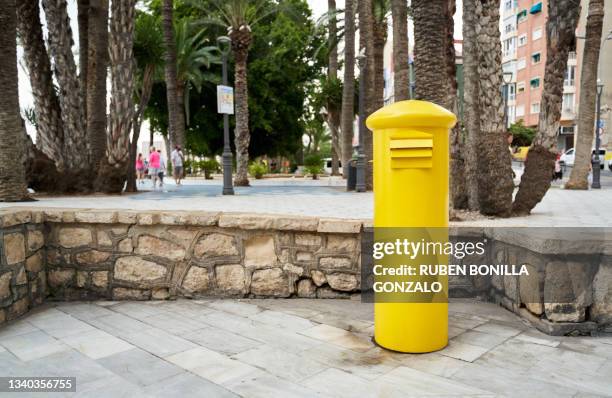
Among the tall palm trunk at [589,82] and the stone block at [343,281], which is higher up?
the tall palm trunk at [589,82]

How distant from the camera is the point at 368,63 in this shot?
16.8 meters

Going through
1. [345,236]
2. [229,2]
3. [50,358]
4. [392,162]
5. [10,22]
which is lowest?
[50,358]

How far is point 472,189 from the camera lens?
7977 millimetres

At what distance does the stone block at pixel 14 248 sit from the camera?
164 inches

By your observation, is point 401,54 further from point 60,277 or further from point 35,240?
point 35,240

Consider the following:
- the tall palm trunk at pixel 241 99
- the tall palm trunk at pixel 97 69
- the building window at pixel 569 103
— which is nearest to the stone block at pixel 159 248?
the tall palm trunk at pixel 97 69

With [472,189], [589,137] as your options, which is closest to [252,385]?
[472,189]

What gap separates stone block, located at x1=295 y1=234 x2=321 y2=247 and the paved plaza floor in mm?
585

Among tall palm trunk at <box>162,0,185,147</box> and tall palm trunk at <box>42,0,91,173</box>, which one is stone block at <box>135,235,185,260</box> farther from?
tall palm trunk at <box>162,0,185,147</box>

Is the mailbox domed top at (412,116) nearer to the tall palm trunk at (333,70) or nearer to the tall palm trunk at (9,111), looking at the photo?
the tall palm trunk at (9,111)

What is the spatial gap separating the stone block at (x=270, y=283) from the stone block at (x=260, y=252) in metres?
0.08

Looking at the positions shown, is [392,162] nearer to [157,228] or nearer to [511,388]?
[511,388]

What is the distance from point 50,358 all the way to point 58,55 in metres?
12.3

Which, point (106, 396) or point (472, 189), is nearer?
point (106, 396)
